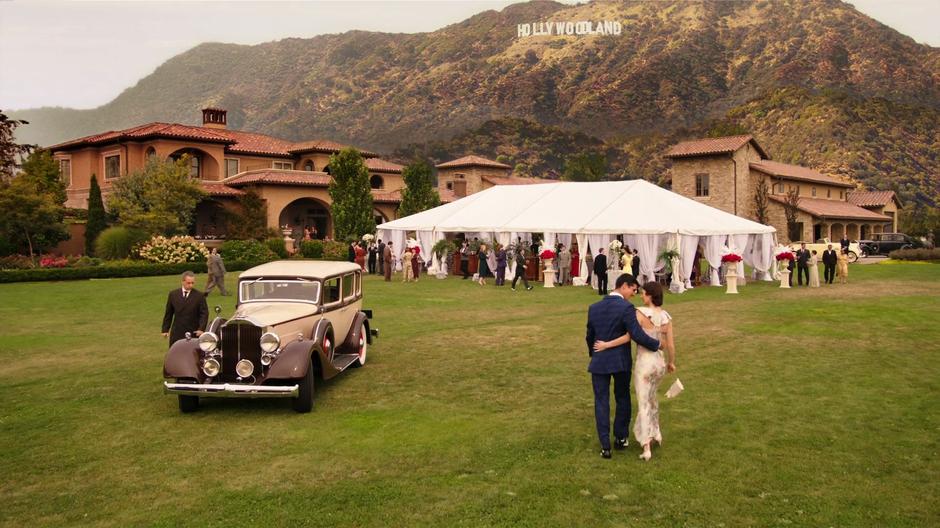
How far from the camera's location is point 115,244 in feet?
117

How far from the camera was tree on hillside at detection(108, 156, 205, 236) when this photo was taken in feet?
126

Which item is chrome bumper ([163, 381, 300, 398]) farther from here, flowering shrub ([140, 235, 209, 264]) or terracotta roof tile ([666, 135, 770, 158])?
terracotta roof tile ([666, 135, 770, 158])

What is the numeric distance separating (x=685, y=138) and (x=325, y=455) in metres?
116

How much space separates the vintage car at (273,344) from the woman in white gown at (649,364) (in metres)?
4.18

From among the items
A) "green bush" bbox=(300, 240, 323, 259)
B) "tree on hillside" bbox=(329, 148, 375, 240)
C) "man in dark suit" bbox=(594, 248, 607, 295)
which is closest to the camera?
"man in dark suit" bbox=(594, 248, 607, 295)

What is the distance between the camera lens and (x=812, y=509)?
6.09 meters

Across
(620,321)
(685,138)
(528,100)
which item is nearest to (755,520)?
(620,321)

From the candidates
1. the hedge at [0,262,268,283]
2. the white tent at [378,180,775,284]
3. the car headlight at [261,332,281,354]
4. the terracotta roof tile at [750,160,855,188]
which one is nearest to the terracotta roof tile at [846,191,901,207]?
the terracotta roof tile at [750,160,855,188]

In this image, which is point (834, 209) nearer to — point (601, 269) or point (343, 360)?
point (601, 269)

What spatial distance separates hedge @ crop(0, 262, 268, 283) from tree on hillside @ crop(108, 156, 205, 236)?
5.02m

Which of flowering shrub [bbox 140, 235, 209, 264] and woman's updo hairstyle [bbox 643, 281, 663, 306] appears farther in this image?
flowering shrub [bbox 140, 235, 209, 264]

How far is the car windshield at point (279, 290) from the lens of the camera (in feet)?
35.8

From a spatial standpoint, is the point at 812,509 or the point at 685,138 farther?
the point at 685,138

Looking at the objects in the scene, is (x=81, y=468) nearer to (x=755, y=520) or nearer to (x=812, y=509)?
(x=755, y=520)
